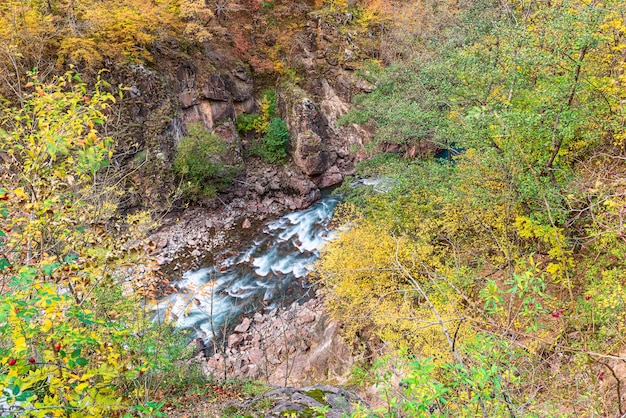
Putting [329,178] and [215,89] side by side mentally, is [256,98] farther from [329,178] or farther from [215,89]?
[329,178]

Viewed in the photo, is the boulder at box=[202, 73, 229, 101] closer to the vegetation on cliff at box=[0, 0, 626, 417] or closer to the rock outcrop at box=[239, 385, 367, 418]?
the vegetation on cliff at box=[0, 0, 626, 417]

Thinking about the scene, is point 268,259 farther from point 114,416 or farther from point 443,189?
point 114,416

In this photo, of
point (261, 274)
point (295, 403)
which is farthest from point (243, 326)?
point (295, 403)

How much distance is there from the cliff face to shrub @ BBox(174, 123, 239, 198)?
2.72ft

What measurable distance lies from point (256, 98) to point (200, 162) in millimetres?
6906

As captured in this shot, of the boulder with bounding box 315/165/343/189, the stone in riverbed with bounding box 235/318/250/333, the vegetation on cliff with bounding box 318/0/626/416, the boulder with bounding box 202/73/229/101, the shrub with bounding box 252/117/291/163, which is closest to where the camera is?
the vegetation on cliff with bounding box 318/0/626/416

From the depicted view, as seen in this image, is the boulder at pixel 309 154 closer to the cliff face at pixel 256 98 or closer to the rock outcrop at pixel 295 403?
the cliff face at pixel 256 98

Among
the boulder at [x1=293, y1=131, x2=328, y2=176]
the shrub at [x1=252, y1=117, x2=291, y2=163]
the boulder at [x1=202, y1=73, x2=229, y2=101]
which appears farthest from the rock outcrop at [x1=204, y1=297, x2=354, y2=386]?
the boulder at [x1=202, y1=73, x2=229, y2=101]

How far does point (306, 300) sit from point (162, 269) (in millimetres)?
6591

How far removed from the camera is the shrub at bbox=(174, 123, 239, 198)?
16.9m

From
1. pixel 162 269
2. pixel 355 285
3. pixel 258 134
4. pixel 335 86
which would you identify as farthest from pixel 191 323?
pixel 335 86

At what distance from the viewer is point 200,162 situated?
1716cm

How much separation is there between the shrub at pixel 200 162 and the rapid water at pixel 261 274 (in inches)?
150

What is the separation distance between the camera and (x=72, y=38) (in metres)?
14.4
